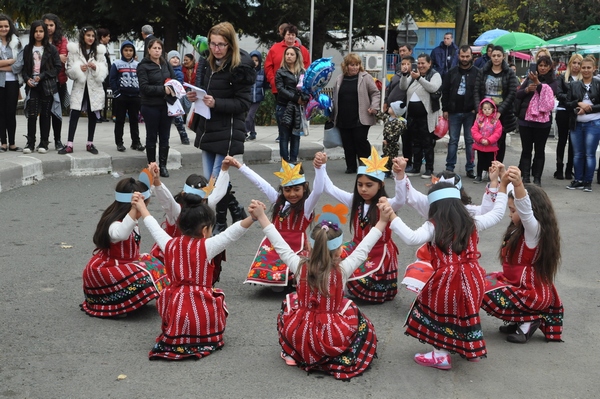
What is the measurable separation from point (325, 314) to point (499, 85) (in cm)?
748

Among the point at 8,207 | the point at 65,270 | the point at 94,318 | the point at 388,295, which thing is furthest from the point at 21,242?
the point at 388,295

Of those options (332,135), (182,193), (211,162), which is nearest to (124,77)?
(332,135)

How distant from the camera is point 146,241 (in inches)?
314

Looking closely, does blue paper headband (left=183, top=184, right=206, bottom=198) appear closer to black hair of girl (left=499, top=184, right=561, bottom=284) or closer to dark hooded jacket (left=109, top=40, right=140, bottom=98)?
black hair of girl (left=499, top=184, right=561, bottom=284)

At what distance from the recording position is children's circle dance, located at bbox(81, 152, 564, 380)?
4684mm

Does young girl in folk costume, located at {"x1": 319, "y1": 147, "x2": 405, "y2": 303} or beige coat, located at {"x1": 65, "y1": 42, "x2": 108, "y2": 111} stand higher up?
beige coat, located at {"x1": 65, "y1": 42, "x2": 108, "y2": 111}

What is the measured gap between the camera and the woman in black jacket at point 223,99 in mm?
7510

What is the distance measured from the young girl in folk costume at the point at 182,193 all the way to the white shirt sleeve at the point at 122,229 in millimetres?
351

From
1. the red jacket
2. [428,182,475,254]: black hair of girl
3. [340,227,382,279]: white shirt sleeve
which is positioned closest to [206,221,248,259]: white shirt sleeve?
[340,227,382,279]: white shirt sleeve

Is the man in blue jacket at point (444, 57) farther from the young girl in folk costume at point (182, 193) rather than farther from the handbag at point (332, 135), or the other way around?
the young girl in folk costume at point (182, 193)

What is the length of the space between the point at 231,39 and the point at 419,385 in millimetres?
4035

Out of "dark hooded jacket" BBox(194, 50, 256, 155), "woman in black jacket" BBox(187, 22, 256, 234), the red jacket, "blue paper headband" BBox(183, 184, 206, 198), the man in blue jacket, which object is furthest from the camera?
the man in blue jacket

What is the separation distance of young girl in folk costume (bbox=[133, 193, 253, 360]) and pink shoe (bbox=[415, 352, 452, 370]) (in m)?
1.25

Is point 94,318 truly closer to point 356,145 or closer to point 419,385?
point 419,385
